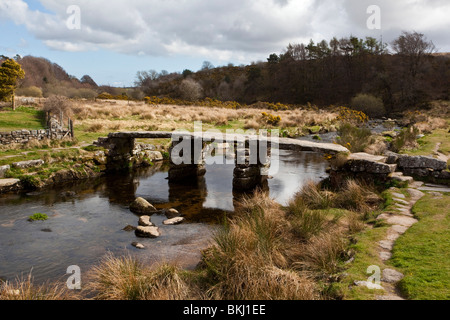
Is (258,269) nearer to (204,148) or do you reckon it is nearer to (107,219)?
(107,219)

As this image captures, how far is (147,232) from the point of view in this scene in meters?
8.88

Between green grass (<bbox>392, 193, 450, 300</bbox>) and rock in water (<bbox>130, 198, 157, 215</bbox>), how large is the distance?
24.7 ft

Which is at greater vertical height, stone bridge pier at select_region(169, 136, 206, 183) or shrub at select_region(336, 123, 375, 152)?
shrub at select_region(336, 123, 375, 152)

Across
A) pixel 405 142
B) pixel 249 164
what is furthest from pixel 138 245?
pixel 405 142

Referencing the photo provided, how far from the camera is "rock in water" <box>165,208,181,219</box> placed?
1046 cm

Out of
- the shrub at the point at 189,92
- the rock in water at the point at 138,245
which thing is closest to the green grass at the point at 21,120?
the rock in water at the point at 138,245

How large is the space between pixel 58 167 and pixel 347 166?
39.2 feet

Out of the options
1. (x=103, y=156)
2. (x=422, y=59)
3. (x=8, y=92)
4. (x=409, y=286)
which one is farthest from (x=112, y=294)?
(x=422, y=59)

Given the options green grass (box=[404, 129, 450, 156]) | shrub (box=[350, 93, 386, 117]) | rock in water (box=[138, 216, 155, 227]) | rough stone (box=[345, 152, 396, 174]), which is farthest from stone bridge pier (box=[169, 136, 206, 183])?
shrub (box=[350, 93, 386, 117])

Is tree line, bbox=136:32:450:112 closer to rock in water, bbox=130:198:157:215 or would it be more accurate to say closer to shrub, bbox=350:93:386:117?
shrub, bbox=350:93:386:117

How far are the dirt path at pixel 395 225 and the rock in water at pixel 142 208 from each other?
22.8 feet

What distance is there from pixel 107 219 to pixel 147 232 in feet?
6.62

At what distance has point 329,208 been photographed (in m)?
8.80

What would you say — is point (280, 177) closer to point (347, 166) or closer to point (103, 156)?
point (347, 166)
